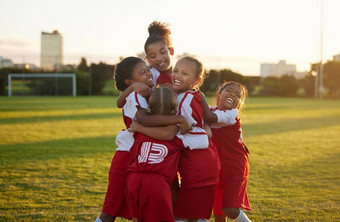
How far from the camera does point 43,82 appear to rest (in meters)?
36.2

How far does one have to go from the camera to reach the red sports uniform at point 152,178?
270 cm

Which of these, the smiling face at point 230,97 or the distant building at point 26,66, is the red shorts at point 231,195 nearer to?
the smiling face at point 230,97

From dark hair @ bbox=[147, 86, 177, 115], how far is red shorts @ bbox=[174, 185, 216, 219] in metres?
0.61

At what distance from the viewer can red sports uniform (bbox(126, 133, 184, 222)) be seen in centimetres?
270

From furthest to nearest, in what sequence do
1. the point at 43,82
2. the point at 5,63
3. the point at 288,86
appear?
1. the point at 288,86
2. the point at 5,63
3. the point at 43,82

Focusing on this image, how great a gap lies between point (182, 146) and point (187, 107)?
0.94 feet

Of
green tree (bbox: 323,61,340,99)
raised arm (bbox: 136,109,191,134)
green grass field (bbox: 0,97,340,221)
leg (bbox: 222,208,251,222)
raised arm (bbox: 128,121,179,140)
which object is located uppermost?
green tree (bbox: 323,61,340,99)

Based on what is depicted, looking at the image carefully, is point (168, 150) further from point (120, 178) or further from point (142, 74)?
point (142, 74)

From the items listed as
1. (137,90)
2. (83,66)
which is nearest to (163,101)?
(137,90)

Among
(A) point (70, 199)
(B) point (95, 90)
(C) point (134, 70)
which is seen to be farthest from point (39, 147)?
(B) point (95, 90)

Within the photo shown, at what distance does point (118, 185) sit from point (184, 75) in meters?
1.00

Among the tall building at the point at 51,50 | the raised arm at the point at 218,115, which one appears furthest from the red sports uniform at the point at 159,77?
the tall building at the point at 51,50

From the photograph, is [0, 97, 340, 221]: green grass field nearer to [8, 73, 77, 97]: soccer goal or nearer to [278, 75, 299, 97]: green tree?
[8, 73, 77, 97]: soccer goal

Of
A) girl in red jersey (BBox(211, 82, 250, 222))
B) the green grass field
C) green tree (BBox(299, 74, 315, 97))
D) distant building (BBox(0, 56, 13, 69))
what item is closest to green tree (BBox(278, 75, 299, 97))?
green tree (BBox(299, 74, 315, 97))
